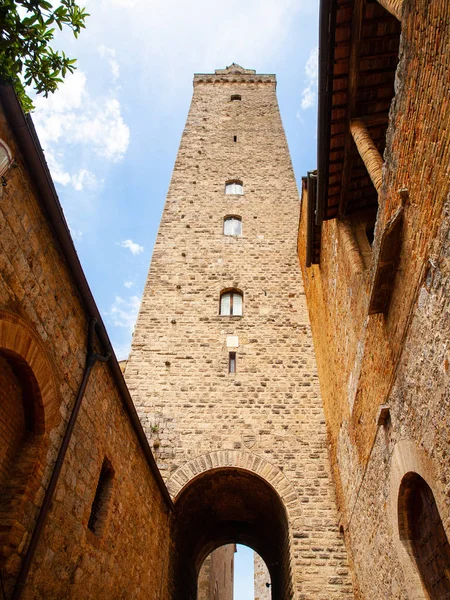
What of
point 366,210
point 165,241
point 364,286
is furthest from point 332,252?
point 165,241

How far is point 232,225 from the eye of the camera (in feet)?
42.6

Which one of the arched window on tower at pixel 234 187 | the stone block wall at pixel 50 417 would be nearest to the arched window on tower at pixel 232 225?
the arched window on tower at pixel 234 187

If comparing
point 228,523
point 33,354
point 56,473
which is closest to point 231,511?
point 228,523

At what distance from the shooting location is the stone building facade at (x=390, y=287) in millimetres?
3242

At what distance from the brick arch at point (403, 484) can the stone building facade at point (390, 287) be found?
0.04ft

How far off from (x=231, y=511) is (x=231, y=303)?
495 centimetres

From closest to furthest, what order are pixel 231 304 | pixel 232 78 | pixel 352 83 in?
pixel 352 83
pixel 231 304
pixel 232 78

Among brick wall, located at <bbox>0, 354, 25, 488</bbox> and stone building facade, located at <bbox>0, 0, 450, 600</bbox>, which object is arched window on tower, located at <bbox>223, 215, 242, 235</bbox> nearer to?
stone building facade, located at <bbox>0, 0, 450, 600</bbox>

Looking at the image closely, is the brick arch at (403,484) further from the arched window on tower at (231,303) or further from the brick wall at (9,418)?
the arched window on tower at (231,303)

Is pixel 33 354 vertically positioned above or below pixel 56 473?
above

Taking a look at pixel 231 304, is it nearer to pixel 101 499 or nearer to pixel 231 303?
pixel 231 303

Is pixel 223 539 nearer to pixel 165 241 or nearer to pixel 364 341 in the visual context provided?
pixel 165 241

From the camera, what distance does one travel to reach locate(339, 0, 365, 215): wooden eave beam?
16.9 feet

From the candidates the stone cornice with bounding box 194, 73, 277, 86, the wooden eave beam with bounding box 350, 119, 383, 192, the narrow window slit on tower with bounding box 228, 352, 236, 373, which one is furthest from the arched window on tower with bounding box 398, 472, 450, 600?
the stone cornice with bounding box 194, 73, 277, 86
